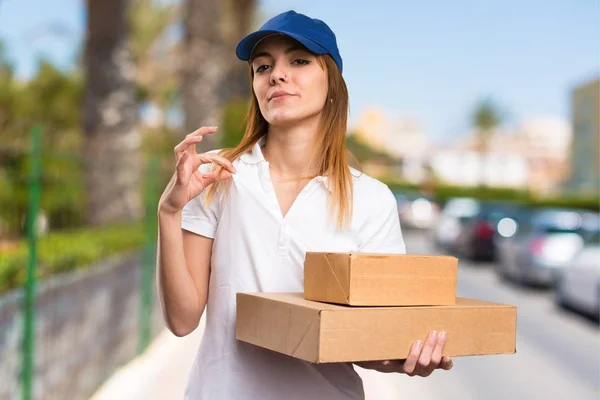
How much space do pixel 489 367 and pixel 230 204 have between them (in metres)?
7.68

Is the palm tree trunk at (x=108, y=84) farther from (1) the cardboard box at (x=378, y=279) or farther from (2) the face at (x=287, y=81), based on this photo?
(1) the cardboard box at (x=378, y=279)

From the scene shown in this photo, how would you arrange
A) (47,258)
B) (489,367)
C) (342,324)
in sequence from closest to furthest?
(342,324)
(47,258)
(489,367)

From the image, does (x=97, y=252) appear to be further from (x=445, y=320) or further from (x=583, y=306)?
(x=583, y=306)

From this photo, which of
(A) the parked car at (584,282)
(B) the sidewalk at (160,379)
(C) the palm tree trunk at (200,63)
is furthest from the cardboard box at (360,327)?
(C) the palm tree trunk at (200,63)

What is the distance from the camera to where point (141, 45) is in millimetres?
40156

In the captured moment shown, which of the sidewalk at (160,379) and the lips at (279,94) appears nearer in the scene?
the lips at (279,94)

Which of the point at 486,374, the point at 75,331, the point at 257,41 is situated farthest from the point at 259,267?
the point at 486,374

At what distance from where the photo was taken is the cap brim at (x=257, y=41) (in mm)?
2436

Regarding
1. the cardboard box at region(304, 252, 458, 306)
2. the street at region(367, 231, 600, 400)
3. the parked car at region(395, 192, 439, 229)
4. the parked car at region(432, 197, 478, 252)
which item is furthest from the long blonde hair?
the parked car at region(395, 192, 439, 229)

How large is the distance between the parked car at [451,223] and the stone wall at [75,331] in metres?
17.3

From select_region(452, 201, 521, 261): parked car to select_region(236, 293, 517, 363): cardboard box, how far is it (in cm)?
2071

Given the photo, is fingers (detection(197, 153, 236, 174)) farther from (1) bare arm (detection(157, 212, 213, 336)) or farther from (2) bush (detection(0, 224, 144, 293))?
(2) bush (detection(0, 224, 144, 293))

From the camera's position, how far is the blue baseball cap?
8.00ft

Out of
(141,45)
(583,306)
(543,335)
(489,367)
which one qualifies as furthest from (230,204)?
(141,45)
